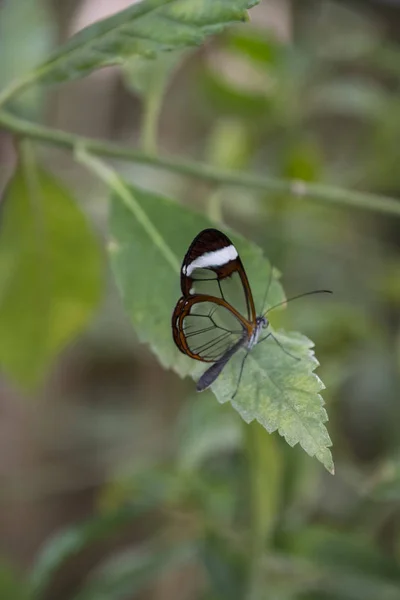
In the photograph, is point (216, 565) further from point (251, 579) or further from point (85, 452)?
point (85, 452)

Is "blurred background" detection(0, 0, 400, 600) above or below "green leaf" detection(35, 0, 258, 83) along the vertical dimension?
below

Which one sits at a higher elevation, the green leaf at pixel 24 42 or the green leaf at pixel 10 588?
the green leaf at pixel 24 42

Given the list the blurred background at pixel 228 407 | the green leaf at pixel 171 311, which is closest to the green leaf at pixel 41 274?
the blurred background at pixel 228 407

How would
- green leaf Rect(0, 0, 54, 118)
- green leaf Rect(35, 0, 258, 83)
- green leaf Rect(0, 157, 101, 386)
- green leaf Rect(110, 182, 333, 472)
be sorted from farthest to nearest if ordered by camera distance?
green leaf Rect(0, 0, 54, 118) → green leaf Rect(0, 157, 101, 386) → green leaf Rect(35, 0, 258, 83) → green leaf Rect(110, 182, 333, 472)

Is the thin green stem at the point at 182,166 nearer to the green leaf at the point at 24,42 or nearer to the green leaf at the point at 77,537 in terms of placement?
the green leaf at the point at 24,42

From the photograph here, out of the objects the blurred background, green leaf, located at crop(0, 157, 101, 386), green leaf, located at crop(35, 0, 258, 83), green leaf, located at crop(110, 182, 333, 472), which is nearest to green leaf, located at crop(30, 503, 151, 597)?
the blurred background

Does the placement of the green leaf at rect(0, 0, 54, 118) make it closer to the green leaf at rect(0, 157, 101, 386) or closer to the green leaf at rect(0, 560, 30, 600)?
the green leaf at rect(0, 157, 101, 386)

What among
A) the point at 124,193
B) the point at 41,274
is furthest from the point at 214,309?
the point at 41,274

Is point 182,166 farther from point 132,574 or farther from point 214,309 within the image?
point 132,574
